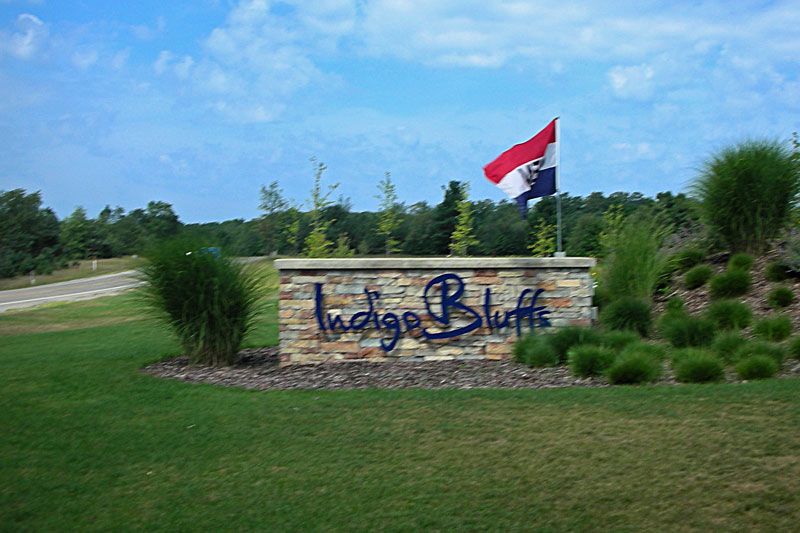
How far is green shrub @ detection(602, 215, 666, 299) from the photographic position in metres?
11.5

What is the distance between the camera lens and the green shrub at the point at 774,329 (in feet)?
29.1

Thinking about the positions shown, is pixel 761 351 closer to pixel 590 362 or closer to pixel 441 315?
pixel 590 362

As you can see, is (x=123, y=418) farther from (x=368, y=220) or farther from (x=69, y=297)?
(x=69, y=297)

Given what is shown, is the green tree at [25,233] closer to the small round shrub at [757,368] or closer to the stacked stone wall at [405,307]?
the stacked stone wall at [405,307]

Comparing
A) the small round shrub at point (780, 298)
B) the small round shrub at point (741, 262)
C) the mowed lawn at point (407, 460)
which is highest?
the small round shrub at point (741, 262)

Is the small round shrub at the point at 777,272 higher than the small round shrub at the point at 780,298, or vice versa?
→ the small round shrub at the point at 777,272

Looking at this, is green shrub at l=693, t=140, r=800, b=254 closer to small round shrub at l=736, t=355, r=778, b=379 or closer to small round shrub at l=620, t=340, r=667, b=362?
small round shrub at l=620, t=340, r=667, b=362

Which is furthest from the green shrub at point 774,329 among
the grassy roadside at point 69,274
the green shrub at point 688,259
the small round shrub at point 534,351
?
the grassy roadside at point 69,274

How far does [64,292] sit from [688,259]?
3625 cm

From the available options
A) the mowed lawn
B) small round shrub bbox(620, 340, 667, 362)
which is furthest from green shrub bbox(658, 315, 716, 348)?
the mowed lawn

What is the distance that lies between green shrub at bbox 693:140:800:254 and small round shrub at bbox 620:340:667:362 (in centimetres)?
480

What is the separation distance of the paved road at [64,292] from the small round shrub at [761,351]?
85.9 ft

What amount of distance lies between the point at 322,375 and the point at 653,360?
4152mm

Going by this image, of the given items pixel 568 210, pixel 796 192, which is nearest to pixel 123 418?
pixel 796 192
